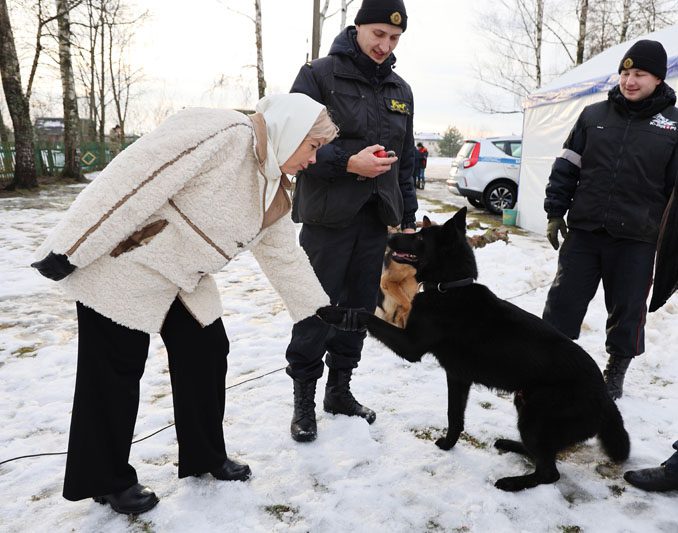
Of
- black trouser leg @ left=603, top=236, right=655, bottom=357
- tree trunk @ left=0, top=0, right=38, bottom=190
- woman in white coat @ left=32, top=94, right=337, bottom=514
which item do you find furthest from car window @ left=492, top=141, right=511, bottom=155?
tree trunk @ left=0, top=0, right=38, bottom=190

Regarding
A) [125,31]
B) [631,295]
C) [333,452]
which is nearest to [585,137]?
[631,295]

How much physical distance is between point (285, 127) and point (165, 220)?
0.58 metres

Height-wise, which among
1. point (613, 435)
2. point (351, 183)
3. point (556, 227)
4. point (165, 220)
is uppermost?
point (351, 183)

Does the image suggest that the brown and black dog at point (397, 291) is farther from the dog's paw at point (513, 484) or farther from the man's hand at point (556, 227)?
the dog's paw at point (513, 484)

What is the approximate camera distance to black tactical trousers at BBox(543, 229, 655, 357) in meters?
2.84

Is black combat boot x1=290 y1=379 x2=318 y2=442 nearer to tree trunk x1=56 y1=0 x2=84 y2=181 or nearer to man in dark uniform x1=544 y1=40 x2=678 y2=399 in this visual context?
man in dark uniform x1=544 y1=40 x2=678 y2=399

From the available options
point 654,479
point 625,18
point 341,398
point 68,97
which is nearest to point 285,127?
point 341,398

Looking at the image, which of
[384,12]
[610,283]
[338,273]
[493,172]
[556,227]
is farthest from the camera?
[493,172]

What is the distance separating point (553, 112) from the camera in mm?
8344

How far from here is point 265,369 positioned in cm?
338

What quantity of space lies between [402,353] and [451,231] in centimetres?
69

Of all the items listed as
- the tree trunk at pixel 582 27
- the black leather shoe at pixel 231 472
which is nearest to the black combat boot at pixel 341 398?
the black leather shoe at pixel 231 472

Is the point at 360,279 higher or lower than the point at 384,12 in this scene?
lower

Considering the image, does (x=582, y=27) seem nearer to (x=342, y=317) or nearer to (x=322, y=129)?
(x=322, y=129)
